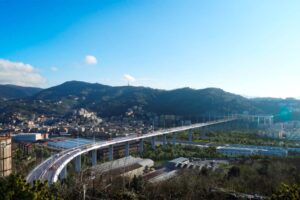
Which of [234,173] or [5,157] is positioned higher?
[5,157]

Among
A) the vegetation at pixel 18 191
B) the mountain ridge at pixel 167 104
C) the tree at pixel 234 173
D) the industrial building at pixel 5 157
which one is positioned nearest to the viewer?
the vegetation at pixel 18 191

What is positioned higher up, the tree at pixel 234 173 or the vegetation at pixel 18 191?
the vegetation at pixel 18 191

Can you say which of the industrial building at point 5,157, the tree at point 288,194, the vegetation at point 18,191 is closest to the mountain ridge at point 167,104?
the industrial building at point 5,157

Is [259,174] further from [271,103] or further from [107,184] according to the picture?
[271,103]

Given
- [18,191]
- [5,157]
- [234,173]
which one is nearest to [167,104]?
[234,173]

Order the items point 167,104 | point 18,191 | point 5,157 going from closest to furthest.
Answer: point 18,191 → point 5,157 → point 167,104

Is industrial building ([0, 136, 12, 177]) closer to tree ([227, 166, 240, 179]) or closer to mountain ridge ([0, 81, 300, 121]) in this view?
tree ([227, 166, 240, 179])

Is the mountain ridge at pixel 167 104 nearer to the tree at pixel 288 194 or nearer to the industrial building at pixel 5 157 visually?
the industrial building at pixel 5 157

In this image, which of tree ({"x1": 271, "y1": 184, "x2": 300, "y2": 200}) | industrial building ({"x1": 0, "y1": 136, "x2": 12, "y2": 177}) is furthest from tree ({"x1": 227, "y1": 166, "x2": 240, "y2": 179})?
industrial building ({"x1": 0, "y1": 136, "x2": 12, "y2": 177})

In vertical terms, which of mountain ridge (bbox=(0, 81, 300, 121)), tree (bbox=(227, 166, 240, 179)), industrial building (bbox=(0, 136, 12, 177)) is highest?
mountain ridge (bbox=(0, 81, 300, 121))

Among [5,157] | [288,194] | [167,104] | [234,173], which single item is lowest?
[234,173]

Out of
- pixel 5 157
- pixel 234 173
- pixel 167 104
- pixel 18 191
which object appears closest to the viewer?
pixel 18 191

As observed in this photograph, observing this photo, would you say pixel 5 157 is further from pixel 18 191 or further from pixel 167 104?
pixel 167 104
